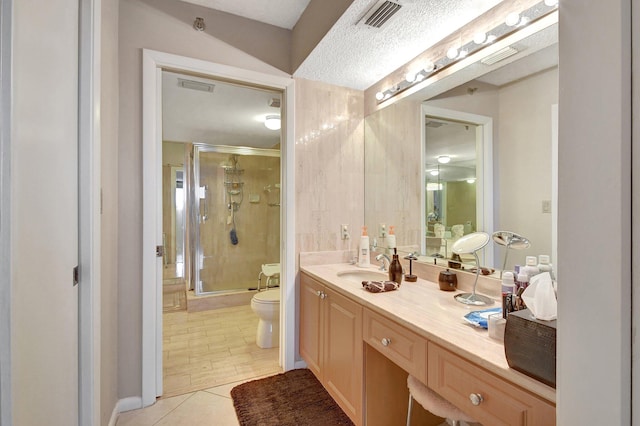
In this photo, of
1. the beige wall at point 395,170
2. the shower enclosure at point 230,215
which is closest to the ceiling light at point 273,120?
the shower enclosure at point 230,215

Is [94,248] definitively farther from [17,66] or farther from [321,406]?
[321,406]

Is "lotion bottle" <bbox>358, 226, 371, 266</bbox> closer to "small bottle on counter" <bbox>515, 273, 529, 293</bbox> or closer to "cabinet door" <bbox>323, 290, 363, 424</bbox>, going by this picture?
"cabinet door" <bbox>323, 290, 363, 424</bbox>

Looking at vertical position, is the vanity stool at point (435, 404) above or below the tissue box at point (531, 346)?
below

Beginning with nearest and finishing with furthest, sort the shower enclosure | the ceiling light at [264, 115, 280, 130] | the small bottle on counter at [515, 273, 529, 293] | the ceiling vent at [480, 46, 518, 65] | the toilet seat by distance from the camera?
the small bottle on counter at [515, 273, 529, 293] < the ceiling vent at [480, 46, 518, 65] < the toilet seat < the ceiling light at [264, 115, 280, 130] < the shower enclosure

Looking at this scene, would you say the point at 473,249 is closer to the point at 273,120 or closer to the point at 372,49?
the point at 372,49

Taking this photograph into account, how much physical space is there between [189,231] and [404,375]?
3.61 metres

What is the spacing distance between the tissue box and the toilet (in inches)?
80.4

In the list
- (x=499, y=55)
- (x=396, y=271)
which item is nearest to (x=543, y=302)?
(x=396, y=271)

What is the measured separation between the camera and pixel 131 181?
180 cm

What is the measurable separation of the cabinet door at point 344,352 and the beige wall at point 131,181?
3.83 ft

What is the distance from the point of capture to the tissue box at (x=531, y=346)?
0.70m

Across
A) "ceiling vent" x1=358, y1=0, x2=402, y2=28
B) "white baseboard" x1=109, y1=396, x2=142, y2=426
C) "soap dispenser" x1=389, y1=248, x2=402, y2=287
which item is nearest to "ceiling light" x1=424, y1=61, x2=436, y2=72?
"ceiling vent" x1=358, y1=0, x2=402, y2=28

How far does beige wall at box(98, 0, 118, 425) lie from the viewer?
1434 millimetres

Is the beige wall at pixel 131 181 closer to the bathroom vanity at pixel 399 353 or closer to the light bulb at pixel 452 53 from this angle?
the bathroom vanity at pixel 399 353
